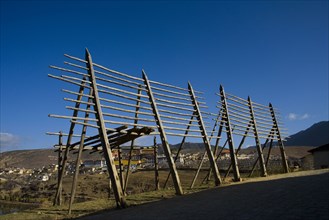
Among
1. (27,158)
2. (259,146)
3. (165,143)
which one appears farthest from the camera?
(27,158)

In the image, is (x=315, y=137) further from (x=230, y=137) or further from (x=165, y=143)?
(x=165, y=143)

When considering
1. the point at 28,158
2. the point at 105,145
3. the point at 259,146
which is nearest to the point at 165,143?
the point at 105,145

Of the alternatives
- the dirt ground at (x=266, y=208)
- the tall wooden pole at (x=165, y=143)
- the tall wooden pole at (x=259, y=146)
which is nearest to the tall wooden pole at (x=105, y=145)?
the dirt ground at (x=266, y=208)

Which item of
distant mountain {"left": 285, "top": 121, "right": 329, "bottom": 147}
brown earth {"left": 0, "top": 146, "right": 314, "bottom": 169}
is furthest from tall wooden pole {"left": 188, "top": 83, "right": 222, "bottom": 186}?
distant mountain {"left": 285, "top": 121, "right": 329, "bottom": 147}

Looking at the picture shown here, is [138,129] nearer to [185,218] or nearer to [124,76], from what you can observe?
[124,76]

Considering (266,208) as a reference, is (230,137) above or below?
above

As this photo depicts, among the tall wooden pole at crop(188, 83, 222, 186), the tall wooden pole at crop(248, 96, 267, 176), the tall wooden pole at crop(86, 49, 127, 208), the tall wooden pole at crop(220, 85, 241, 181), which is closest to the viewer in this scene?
the tall wooden pole at crop(86, 49, 127, 208)

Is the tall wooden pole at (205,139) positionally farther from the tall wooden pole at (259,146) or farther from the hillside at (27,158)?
the hillside at (27,158)

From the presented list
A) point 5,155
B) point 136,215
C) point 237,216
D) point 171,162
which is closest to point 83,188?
point 171,162

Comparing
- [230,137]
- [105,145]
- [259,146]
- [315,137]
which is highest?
[315,137]

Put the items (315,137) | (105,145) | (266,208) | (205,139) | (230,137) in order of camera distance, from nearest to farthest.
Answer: (266,208), (105,145), (205,139), (230,137), (315,137)

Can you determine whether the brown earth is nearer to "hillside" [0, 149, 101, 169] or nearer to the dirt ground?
"hillside" [0, 149, 101, 169]

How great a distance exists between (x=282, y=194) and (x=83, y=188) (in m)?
25.2

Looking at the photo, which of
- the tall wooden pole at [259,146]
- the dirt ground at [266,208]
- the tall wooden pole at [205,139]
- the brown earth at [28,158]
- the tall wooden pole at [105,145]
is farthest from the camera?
the brown earth at [28,158]
